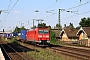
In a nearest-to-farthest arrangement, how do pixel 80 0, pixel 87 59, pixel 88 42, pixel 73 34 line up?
pixel 87 59, pixel 80 0, pixel 88 42, pixel 73 34

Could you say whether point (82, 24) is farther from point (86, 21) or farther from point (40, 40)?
point (40, 40)

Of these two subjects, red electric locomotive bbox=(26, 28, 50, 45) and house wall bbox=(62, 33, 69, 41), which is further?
house wall bbox=(62, 33, 69, 41)

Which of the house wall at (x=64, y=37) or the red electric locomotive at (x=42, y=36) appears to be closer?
the red electric locomotive at (x=42, y=36)

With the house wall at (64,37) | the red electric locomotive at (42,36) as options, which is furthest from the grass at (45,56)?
the house wall at (64,37)

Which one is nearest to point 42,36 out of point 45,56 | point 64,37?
point 45,56

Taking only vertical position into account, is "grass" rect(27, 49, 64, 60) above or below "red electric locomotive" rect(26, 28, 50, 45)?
below

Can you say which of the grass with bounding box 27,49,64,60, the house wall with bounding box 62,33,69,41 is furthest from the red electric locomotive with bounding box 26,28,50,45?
the house wall with bounding box 62,33,69,41

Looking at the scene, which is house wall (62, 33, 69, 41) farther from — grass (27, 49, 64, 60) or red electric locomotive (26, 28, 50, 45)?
grass (27, 49, 64, 60)

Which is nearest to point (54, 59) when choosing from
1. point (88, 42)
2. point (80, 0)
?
point (80, 0)

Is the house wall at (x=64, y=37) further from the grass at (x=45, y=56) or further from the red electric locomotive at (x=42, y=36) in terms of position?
the grass at (x=45, y=56)

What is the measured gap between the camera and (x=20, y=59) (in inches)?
820

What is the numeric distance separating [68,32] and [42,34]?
1493 inches

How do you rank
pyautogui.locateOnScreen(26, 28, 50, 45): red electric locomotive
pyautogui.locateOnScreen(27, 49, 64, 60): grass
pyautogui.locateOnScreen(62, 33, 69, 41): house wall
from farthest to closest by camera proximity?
pyautogui.locateOnScreen(62, 33, 69, 41): house wall → pyautogui.locateOnScreen(26, 28, 50, 45): red electric locomotive → pyautogui.locateOnScreen(27, 49, 64, 60): grass

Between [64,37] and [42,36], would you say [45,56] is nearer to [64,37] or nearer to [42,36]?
[42,36]
